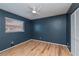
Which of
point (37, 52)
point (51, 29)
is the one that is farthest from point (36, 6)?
point (51, 29)

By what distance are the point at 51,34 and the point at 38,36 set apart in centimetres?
133

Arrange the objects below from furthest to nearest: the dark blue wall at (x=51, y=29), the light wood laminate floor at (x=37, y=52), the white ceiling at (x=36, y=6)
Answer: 1. the dark blue wall at (x=51, y=29)
2. the light wood laminate floor at (x=37, y=52)
3. the white ceiling at (x=36, y=6)

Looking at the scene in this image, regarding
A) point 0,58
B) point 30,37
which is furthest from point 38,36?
point 0,58

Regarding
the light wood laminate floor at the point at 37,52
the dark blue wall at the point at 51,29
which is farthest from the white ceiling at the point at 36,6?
the light wood laminate floor at the point at 37,52

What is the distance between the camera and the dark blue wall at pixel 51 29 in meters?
5.23

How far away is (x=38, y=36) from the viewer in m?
6.77

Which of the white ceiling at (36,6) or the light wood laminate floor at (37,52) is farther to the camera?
the light wood laminate floor at (37,52)

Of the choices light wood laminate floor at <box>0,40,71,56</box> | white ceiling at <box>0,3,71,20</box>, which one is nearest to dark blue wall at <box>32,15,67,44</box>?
light wood laminate floor at <box>0,40,71,56</box>

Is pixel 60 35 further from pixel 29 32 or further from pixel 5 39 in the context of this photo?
pixel 5 39

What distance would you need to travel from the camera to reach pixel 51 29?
579 cm

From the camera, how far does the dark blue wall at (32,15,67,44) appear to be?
5225mm

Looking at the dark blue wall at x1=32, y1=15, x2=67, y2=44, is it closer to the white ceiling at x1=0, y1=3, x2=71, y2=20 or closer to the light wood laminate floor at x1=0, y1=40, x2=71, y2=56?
the light wood laminate floor at x1=0, y1=40, x2=71, y2=56

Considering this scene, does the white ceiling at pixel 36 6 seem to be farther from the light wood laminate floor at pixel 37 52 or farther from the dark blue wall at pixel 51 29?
the light wood laminate floor at pixel 37 52

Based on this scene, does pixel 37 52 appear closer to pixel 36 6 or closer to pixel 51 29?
pixel 36 6
